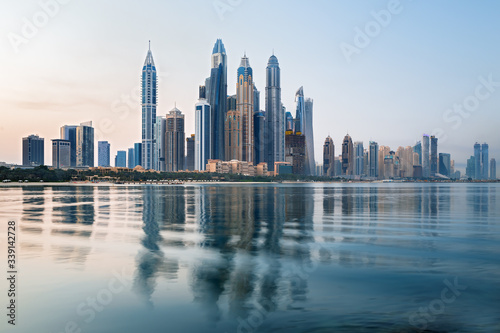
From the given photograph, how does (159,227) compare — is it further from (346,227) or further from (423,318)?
(423,318)

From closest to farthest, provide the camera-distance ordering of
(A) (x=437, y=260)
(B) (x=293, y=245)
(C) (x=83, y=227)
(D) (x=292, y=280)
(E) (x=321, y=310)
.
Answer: (E) (x=321, y=310), (D) (x=292, y=280), (A) (x=437, y=260), (B) (x=293, y=245), (C) (x=83, y=227)

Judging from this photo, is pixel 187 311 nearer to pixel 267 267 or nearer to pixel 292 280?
pixel 292 280

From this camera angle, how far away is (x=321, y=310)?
52.7 feet

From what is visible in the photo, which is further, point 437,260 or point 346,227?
point 346,227

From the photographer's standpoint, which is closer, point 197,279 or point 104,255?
point 197,279

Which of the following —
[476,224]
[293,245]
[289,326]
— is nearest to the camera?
[289,326]

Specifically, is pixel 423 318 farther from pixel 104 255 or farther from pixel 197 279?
pixel 104 255

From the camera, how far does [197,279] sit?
2080cm

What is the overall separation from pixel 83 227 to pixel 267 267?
25747mm

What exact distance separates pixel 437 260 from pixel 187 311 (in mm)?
17922

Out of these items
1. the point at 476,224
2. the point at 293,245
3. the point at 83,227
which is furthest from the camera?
the point at 476,224

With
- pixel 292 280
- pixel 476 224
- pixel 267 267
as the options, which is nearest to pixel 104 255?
pixel 267 267

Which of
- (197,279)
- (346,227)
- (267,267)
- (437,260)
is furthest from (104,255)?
(346,227)

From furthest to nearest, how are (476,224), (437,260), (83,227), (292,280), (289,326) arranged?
(476,224)
(83,227)
(437,260)
(292,280)
(289,326)
